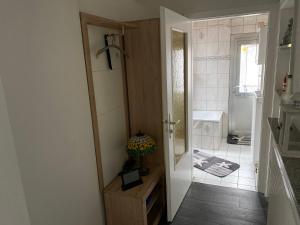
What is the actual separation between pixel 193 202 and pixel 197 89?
2.38 meters

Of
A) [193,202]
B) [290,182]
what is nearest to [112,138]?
[193,202]

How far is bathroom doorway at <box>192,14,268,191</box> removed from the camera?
3.79 m

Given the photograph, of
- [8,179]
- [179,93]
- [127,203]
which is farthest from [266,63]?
[8,179]

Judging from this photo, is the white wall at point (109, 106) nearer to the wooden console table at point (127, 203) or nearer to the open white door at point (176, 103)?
the wooden console table at point (127, 203)

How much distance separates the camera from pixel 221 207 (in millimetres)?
2389

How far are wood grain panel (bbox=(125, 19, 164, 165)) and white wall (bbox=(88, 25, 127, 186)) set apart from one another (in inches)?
4.6

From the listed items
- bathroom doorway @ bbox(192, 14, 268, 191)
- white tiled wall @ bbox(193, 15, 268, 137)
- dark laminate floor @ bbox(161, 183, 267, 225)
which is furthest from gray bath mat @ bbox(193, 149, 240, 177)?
white tiled wall @ bbox(193, 15, 268, 137)

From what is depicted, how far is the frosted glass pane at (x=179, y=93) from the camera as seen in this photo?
2.12 m

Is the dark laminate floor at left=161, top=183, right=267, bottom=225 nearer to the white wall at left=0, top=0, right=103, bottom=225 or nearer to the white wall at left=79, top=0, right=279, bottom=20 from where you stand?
the white wall at left=0, top=0, right=103, bottom=225

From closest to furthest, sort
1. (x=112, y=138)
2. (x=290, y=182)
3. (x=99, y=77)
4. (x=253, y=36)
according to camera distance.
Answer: (x=290, y=182) → (x=99, y=77) → (x=112, y=138) → (x=253, y=36)

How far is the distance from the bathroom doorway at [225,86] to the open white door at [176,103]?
3.34 feet

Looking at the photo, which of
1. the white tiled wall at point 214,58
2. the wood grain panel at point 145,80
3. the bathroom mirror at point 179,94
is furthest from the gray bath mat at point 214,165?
the wood grain panel at point 145,80

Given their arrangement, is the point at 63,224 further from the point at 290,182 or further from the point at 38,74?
the point at 290,182

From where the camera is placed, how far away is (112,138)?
2029 millimetres
